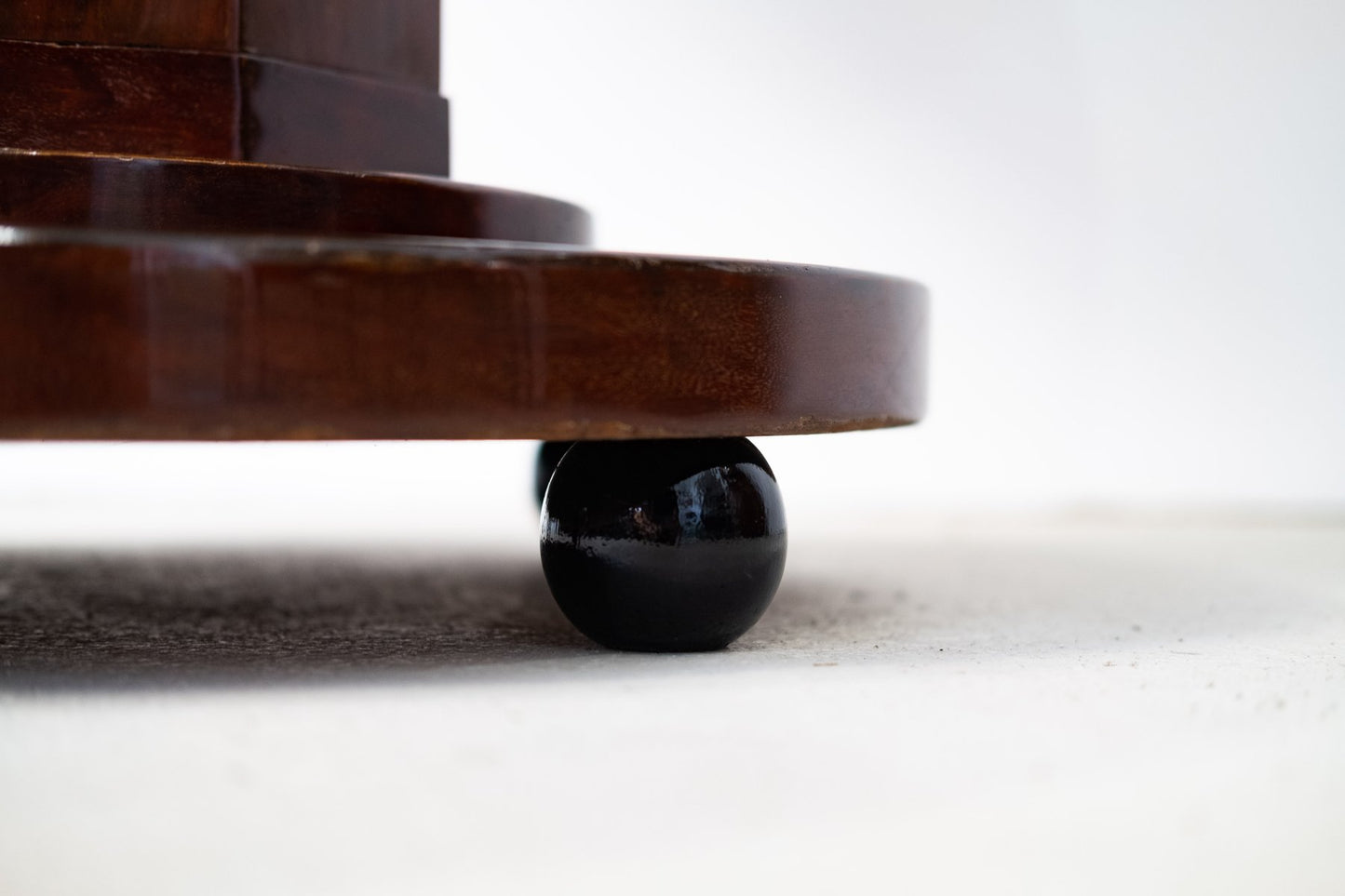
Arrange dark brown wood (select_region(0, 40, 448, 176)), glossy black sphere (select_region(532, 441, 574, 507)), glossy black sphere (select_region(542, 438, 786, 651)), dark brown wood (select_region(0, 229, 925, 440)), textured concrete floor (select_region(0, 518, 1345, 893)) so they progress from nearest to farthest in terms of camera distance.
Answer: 1. textured concrete floor (select_region(0, 518, 1345, 893))
2. dark brown wood (select_region(0, 229, 925, 440))
3. glossy black sphere (select_region(542, 438, 786, 651))
4. dark brown wood (select_region(0, 40, 448, 176))
5. glossy black sphere (select_region(532, 441, 574, 507))

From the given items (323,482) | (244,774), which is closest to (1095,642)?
(244,774)

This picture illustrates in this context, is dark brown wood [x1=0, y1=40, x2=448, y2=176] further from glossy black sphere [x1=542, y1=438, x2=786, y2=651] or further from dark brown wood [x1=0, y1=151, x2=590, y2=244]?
glossy black sphere [x1=542, y1=438, x2=786, y2=651]

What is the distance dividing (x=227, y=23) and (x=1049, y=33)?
1.79 m

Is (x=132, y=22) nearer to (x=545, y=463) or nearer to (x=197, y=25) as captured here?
(x=197, y=25)

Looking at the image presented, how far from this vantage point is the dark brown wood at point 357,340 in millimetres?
683

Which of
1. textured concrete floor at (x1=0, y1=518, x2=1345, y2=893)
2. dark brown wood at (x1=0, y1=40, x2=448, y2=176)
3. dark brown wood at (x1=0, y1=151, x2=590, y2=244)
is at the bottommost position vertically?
textured concrete floor at (x1=0, y1=518, x2=1345, y2=893)

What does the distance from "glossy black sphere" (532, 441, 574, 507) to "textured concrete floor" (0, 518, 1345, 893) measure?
0.26 meters

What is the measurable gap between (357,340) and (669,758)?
9.9 inches

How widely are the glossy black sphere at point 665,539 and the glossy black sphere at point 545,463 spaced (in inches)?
15.8

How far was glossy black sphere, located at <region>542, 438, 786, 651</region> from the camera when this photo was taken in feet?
2.68

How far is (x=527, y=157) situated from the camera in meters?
2.45

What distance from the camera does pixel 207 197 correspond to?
0.85 metres

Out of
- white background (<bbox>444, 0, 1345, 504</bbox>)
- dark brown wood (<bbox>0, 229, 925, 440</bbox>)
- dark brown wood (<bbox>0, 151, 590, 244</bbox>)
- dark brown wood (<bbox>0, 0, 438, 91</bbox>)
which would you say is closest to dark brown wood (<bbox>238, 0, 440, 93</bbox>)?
dark brown wood (<bbox>0, 0, 438, 91</bbox>)

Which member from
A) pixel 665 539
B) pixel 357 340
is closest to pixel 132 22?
pixel 357 340
